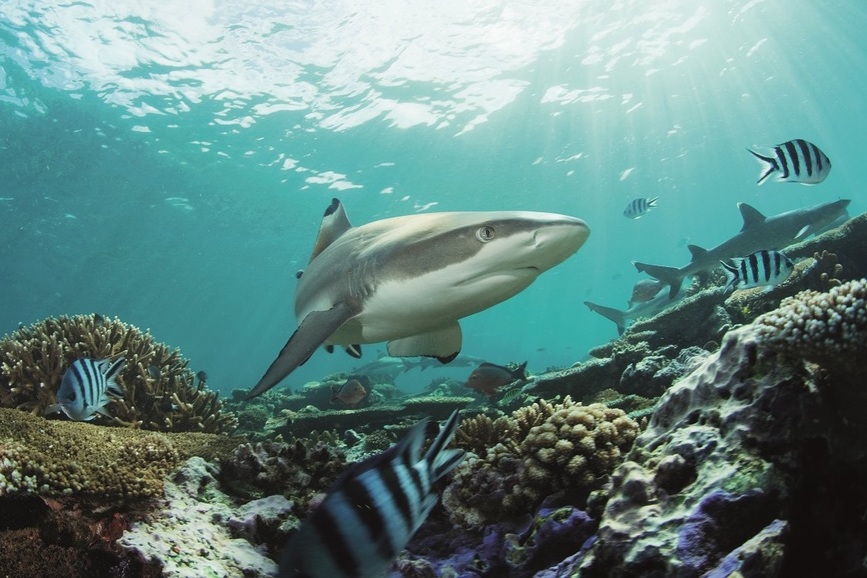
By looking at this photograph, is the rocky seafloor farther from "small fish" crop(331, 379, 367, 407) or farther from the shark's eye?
"small fish" crop(331, 379, 367, 407)

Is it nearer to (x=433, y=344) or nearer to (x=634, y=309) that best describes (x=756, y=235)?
(x=634, y=309)

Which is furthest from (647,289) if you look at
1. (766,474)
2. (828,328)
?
(766,474)

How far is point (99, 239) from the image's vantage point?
48.4 m

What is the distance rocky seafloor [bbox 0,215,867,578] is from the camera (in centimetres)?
212

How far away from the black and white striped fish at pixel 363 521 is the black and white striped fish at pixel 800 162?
271 inches

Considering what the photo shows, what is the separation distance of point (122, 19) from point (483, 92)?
19755 mm

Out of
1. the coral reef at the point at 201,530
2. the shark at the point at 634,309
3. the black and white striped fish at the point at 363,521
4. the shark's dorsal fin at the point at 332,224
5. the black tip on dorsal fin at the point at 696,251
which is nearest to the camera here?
the black and white striped fish at the point at 363,521

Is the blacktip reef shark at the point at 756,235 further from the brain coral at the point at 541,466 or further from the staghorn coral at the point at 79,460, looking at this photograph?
the staghorn coral at the point at 79,460

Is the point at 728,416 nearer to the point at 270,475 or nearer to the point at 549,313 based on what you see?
the point at 270,475

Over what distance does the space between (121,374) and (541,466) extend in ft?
22.3

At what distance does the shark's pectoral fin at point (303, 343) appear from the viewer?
3434 mm

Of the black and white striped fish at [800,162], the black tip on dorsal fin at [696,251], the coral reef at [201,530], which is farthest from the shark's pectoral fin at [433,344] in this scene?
the black tip on dorsal fin at [696,251]

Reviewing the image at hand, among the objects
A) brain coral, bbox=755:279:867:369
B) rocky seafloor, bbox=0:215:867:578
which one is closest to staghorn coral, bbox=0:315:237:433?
rocky seafloor, bbox=0:215:867:578

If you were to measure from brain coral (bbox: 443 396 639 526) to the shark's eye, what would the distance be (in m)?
1.74
